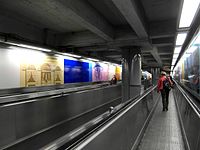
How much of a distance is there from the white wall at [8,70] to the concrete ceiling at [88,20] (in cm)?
66

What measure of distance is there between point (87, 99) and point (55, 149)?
4.89m

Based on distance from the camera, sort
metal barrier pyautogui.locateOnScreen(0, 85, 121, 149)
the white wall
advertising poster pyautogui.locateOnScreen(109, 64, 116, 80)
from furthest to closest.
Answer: advertising poster pyautogui.locateOnScreen(109, 64, 116, 80), the white wall, metal barrier pyautogui.locateOnScreen(0, 85, 121, 149)

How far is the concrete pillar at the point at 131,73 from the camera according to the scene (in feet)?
24.1

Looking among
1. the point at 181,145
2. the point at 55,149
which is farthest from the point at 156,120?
the point at 55,149

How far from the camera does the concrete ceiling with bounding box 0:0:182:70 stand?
390 cm

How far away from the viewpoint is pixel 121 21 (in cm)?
596

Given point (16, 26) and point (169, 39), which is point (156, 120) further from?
point (16, 26)

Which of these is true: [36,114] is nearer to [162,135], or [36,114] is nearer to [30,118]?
[30,118]

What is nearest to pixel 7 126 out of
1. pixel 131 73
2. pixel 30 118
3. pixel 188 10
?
pixel 30 118

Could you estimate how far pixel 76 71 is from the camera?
9578 millimetres

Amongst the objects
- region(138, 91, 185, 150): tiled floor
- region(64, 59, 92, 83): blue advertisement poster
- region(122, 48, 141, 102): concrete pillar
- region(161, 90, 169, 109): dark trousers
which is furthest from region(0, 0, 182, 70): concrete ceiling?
region(138, 91, 185, 150): tiled floor

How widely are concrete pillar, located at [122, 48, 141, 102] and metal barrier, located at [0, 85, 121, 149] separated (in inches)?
84.2

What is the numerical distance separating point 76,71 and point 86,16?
18.6ft

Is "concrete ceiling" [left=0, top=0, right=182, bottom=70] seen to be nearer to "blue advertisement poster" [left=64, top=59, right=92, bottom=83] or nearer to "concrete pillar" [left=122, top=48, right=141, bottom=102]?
"concrete pillar" [left=122, top=48, right=141, bottom=102]
